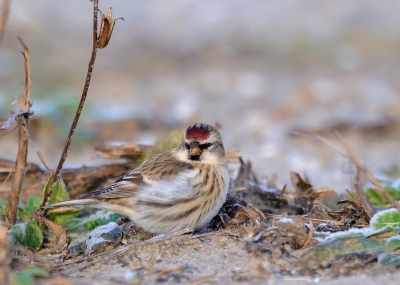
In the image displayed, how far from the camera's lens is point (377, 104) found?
9750mm

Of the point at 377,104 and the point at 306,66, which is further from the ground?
the point at 306,66

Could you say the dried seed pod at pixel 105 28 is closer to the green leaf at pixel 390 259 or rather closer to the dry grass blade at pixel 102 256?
the dry grass blade at pixel 102 256

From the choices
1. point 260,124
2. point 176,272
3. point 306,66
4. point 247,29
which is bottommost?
point 176,272

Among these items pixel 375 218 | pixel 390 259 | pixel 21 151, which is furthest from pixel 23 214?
pixel 390 259

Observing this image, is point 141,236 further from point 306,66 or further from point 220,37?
point 220,37

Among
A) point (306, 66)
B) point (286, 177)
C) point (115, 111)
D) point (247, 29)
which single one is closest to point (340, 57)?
point (306, 66)

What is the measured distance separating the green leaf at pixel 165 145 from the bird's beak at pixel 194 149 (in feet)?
2.38

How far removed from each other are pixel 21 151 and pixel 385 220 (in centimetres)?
255

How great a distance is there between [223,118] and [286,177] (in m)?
2.68

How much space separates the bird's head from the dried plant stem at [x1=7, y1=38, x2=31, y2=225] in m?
1.24

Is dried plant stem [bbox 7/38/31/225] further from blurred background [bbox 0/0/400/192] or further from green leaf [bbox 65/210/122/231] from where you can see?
blurred background [bbox 0/0/400/192]

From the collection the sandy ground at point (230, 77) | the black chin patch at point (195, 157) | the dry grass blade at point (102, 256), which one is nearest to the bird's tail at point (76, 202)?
the dry grass blade at point (102, 256)

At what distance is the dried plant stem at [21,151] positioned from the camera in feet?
15.4

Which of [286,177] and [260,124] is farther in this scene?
[260,124]
